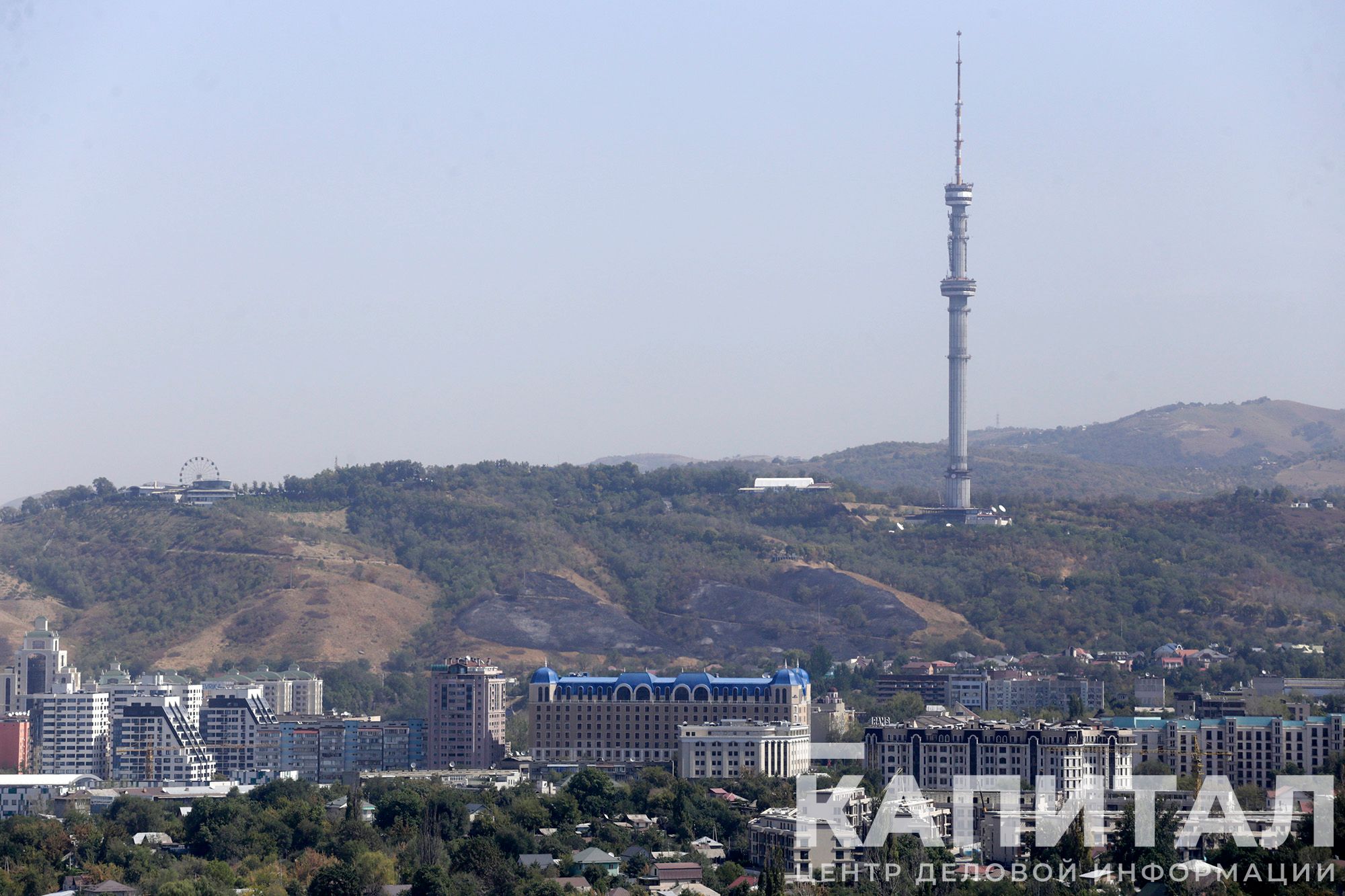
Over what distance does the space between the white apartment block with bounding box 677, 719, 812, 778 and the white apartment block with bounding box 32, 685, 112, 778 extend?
21065 millimetres

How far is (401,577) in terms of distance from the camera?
5443 inches

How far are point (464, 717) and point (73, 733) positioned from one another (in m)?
13.4

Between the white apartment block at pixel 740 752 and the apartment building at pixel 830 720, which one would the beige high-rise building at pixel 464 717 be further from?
the apartment building at pixel 830 720

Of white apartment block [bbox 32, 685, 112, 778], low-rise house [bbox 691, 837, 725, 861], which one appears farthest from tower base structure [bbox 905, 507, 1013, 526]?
low-rise house [bbox 691, 837, 725, 861]

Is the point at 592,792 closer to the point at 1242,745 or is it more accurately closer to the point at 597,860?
the point at 597,860

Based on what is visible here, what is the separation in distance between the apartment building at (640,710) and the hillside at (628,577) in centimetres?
2972

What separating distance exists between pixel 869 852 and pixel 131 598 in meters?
84.8

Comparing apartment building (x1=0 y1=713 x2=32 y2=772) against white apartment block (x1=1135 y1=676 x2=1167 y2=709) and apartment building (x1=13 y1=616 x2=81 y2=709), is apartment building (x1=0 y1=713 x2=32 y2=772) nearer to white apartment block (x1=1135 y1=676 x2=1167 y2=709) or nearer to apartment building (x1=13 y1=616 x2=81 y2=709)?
apartment building (x1=13 y1=616 x2=81 y2=709)

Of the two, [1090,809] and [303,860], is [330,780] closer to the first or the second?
[303,860]

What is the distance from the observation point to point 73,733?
9088 centimetres

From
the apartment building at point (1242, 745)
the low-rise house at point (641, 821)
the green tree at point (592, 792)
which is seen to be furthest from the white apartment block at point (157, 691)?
the apartment building at point (1242, 745)

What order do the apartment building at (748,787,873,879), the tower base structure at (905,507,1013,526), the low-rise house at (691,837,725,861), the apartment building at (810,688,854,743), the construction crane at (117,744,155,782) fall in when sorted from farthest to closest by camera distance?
the tower base structure at (905,507,1013,526) < the construction crane at (117,744,155,782) < the apartment building at (810,688,854,743) < the low-rise house at (691,837,725,861) < the apartment building at (748,787,873,879)

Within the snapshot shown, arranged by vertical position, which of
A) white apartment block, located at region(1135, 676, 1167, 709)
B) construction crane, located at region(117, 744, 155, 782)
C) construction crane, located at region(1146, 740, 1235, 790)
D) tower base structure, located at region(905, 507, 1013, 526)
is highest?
tower base structure, located at region(905, 507, 1013, 526)

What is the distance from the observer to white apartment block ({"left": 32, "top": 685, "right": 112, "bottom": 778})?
89.8 metres
